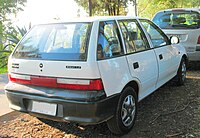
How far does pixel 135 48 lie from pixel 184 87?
2.19 m

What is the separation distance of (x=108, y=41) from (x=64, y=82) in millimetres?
746

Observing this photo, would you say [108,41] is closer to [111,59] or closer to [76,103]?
[111,59]

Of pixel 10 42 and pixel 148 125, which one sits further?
pixel 10 42

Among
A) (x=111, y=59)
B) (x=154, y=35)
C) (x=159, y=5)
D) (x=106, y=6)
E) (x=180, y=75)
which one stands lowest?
(x=180, y=75)

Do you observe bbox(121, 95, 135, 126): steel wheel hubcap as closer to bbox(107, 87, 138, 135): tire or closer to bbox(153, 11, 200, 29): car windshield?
bbox(107, 87, 138, 135): tire

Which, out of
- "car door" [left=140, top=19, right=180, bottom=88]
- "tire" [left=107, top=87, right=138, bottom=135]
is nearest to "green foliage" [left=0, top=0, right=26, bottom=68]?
"car door" [left=140, top=19, right=180, bottom=88]

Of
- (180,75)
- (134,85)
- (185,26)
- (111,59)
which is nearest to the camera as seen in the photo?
(111,59)

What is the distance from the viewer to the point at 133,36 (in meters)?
3.65

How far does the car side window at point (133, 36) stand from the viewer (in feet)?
11.3

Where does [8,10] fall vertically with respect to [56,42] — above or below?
above

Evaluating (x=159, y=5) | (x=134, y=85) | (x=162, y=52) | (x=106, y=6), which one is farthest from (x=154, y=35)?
(x=159, y=5)

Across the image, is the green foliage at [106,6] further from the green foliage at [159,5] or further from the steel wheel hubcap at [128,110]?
the steel wheel hubcap at [128,110]

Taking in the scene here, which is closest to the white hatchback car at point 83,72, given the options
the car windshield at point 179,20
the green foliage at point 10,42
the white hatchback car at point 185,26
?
the white hatchback car at point 185,26

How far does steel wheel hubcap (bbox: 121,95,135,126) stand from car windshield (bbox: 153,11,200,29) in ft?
12.2
